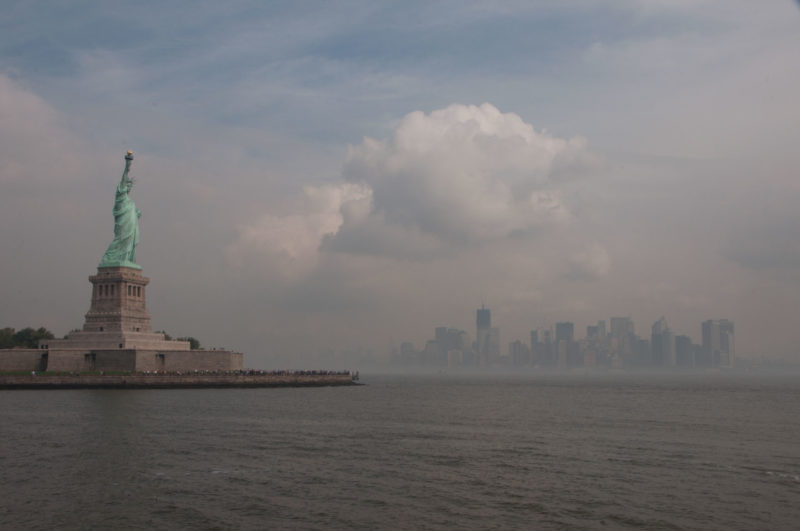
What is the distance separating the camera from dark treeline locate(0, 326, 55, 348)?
348 feet

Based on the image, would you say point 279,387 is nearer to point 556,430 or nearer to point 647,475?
point 556,430

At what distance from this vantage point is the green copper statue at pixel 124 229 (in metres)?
92.0

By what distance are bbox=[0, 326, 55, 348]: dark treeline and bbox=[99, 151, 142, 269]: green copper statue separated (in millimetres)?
24404

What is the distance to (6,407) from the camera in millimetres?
55531

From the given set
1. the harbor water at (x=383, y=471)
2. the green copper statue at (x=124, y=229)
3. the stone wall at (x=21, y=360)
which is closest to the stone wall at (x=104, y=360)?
the stone wall at (x=21, y=360)

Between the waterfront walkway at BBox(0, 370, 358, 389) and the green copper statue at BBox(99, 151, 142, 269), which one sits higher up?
the green copper statue at BBox(99, 151, 142, 269)

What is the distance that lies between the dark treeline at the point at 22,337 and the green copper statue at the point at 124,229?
80.1 feet

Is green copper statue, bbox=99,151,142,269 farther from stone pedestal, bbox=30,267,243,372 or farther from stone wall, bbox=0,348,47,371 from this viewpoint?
stone wall, bbox=0,348,47,371

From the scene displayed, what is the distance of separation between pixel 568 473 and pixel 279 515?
13.8 metres

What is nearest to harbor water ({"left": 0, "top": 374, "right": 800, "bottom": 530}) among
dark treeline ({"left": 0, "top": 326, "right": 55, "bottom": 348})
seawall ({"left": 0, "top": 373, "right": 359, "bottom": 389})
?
seawall ({"left": 0, "top": 373, "right": 359, "bottom": 389})

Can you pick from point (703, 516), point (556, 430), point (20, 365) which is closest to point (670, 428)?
point (556, 430)

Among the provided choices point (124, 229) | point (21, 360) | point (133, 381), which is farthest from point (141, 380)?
point (124, 229)

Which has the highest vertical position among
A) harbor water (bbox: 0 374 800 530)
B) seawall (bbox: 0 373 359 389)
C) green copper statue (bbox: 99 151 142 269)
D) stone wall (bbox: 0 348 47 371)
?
green copper statue (bbox: 99 151 142 269)

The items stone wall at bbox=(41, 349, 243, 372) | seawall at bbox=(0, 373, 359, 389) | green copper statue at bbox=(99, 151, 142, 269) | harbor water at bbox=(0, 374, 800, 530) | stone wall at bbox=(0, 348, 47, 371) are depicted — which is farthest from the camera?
green copper statue at bbox=(99, 151, 142, 269)
